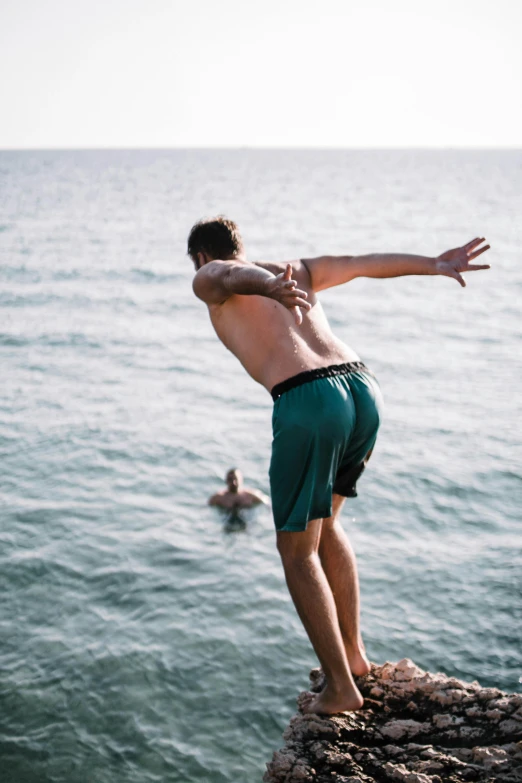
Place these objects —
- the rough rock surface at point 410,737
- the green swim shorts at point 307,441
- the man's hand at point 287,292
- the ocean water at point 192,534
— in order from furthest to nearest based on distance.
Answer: the ocean water at point 192,534, the green swim shorts at point 307,441, the rough rock surface at point 410,737, the man's hand at point 287,292

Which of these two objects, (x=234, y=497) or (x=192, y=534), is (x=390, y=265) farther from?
(x=234, y=497)

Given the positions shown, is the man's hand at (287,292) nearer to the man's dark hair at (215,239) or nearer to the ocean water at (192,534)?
the man's dark hair at (215,239)

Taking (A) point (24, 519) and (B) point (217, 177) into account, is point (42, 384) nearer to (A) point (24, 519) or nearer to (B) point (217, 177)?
(A) point (24, 519)

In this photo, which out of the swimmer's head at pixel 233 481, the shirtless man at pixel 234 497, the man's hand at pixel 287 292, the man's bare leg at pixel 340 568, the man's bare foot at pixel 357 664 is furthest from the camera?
the swimmer's head at pixel 233 481

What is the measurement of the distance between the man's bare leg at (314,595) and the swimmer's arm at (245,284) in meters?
1.11

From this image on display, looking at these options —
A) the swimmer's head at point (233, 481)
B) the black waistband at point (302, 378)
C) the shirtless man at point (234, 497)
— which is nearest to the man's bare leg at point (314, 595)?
the black waistband at point (302, 378)

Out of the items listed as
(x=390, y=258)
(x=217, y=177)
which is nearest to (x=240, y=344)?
(x=390, y=258)

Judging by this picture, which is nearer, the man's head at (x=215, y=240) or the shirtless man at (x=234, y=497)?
the man's head at (x=215, y=240)

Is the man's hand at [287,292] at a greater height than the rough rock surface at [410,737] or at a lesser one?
greater

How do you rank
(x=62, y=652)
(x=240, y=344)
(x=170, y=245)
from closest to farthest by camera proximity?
(x=240, y=344) < (x=62, y=652) < (x=170, y=245)

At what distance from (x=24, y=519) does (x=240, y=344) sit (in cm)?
931

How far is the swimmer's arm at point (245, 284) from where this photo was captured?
11.3ft

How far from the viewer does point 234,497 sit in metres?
13.3

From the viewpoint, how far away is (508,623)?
9.88 meters
